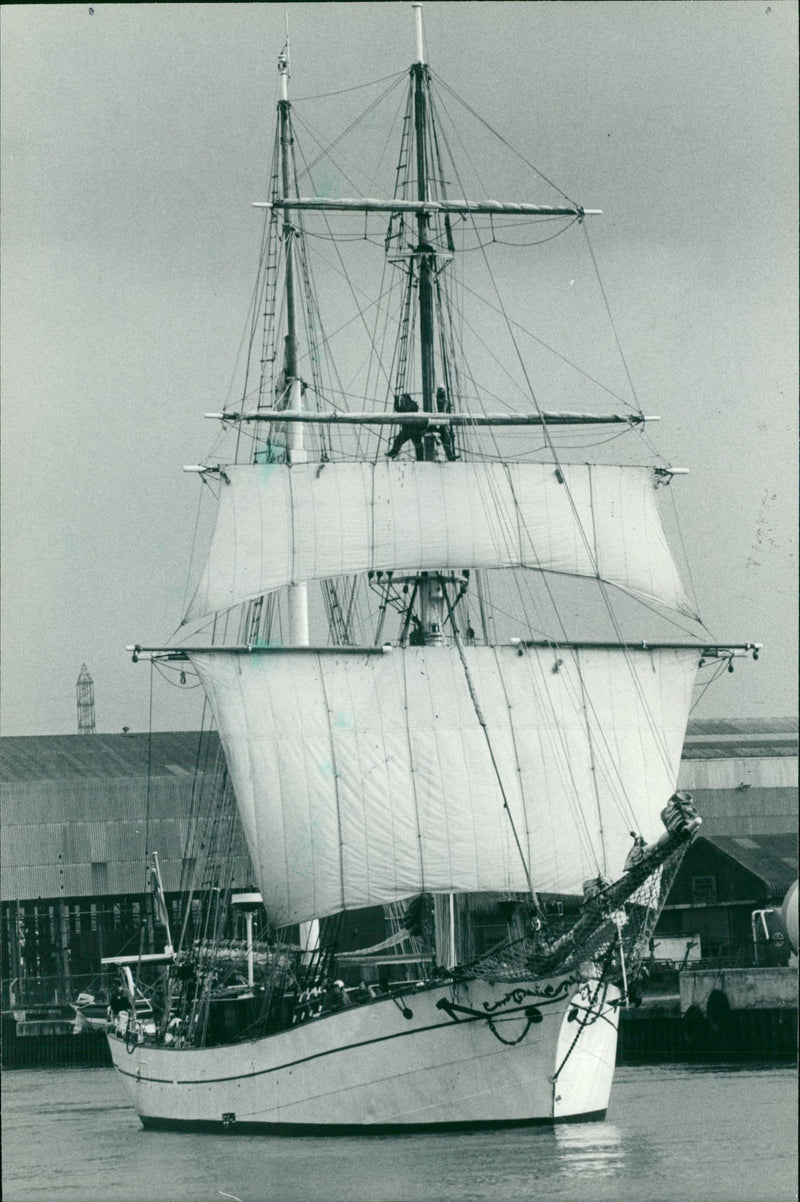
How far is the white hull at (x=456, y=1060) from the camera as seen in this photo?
1619 inches

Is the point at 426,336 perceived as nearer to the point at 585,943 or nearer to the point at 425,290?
the point at 425,290

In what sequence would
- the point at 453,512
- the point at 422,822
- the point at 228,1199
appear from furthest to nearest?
the point at 453,512
the point at 422,822
the point at 228,1199

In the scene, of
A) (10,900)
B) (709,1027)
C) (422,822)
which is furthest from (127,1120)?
(10,900)

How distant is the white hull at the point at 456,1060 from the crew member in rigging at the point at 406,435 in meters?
13.7

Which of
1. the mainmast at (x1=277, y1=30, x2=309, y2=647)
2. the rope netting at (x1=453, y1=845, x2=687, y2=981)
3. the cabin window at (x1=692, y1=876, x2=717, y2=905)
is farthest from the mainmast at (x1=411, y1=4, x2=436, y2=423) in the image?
the cabin window at (x1=692, y1=876, x2=717, y2=905)

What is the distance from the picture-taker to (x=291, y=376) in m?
55.4

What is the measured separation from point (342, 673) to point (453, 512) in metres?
4.55

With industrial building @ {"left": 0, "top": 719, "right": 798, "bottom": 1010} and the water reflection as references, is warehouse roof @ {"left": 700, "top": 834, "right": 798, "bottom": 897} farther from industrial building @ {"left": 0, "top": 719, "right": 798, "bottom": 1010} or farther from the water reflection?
the water reflection

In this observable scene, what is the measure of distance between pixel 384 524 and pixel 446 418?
2624mm

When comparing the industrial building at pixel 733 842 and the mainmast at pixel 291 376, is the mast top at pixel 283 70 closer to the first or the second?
the mainmast at pixel 291 376

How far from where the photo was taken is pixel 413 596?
50.5m

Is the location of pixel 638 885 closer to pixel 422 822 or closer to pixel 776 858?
pixel 422 822

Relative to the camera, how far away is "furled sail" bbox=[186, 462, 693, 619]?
49.7 metres

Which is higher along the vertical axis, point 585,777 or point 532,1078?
point 585,777
